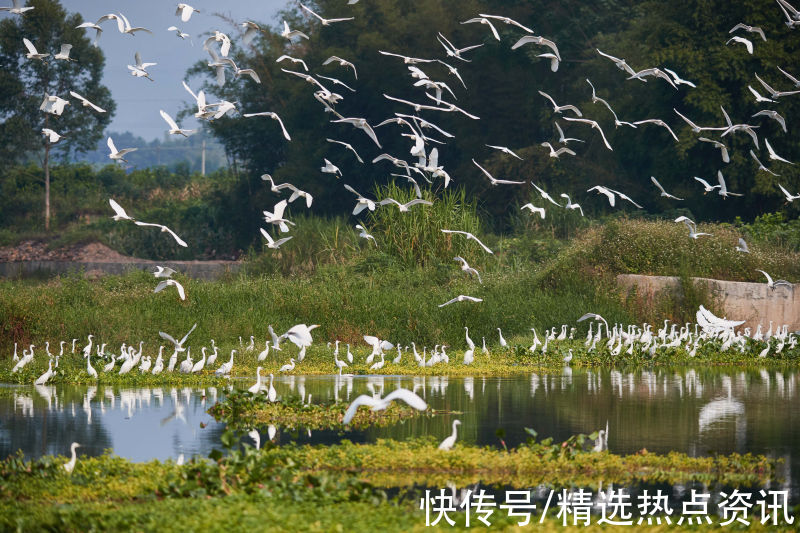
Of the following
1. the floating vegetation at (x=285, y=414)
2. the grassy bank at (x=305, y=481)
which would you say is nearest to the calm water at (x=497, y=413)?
the floating vegetation at (x=285, y=414)

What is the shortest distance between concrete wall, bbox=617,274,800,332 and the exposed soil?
22125 millimetres

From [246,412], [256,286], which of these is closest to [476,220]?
[256,286]

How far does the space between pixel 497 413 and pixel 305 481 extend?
507 centimetres

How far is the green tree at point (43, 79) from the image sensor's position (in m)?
46.0

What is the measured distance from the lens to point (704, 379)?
16719mm

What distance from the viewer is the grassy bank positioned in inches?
281

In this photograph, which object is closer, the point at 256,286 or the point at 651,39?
the point at 256,286

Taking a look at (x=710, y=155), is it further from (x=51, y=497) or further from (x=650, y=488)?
(x=51, y=497)

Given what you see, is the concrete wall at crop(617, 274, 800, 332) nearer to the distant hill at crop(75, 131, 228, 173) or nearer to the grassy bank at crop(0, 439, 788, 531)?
the grassy bank at crop(0, 439, 788, 531)

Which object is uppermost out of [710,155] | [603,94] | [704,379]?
[603,94]

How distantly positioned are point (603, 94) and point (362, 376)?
77.5 feet

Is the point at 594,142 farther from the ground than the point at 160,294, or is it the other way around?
the point at 594,142

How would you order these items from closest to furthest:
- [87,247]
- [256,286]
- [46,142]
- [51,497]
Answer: [51,497] → [256,286] → [87,247] → [46,142]

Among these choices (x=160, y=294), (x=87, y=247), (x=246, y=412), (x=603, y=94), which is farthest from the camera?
(x=87, y=247)
